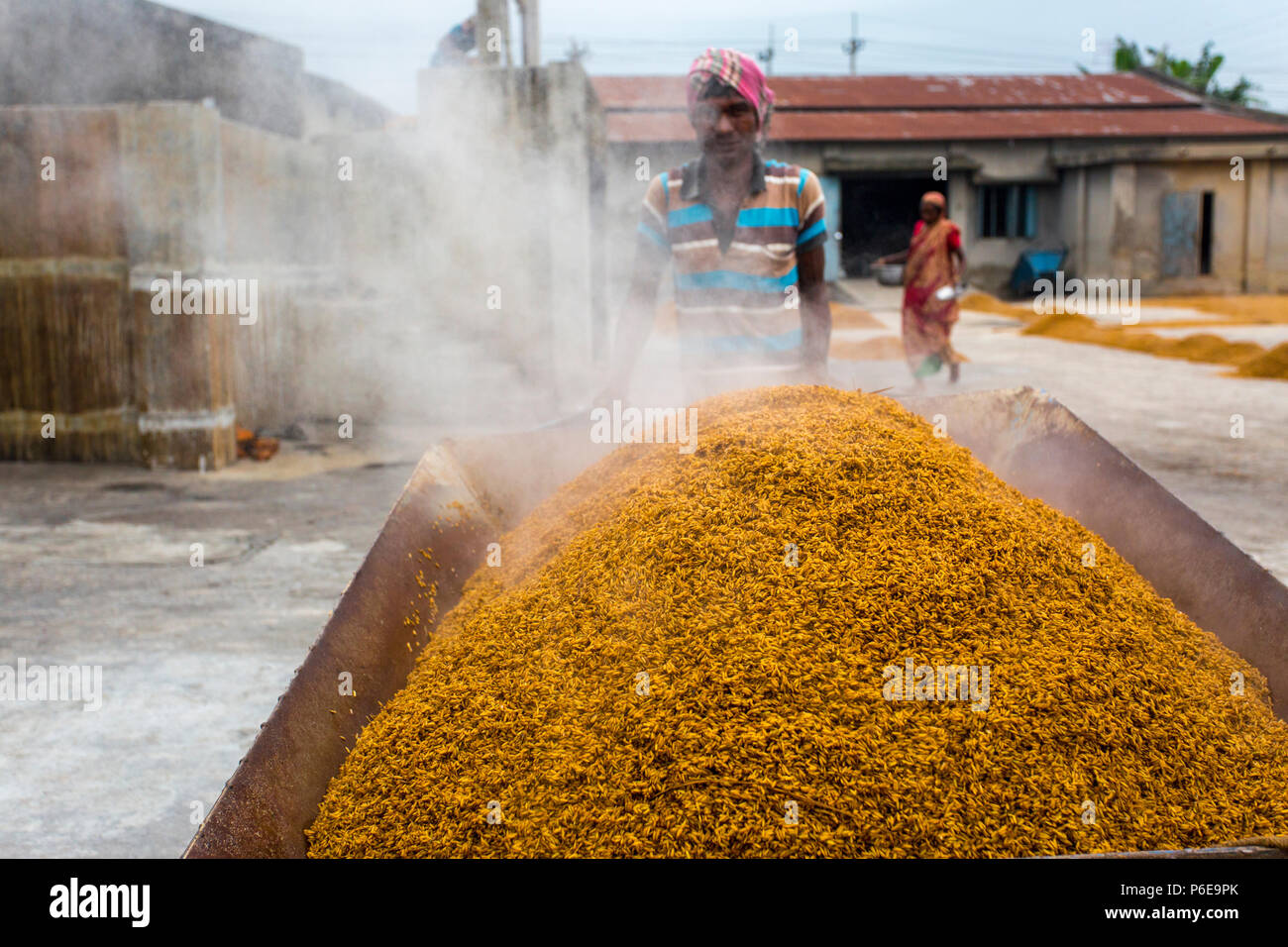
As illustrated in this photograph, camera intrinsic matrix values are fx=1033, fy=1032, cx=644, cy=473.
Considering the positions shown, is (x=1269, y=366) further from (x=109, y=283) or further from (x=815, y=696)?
(x=815, y=696)

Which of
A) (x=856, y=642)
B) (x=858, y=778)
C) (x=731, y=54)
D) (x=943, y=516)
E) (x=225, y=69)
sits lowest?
(x=858, y=778)

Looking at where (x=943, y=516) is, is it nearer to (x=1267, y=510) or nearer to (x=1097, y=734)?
(x=1097, y=734)

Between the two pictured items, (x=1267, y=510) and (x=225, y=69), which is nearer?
(x=1267, y=510)

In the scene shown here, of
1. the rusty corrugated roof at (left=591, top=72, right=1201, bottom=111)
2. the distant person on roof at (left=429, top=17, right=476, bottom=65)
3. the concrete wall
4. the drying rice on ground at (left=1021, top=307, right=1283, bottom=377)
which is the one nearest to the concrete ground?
the drying rice on ground at (left=1021, top=307, right=1283, bottom=377)

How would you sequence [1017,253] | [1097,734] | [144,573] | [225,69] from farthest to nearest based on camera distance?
[1017,253] < [225,69] < [144,573] < [1097,734]

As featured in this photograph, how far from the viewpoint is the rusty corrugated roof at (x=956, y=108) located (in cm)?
2103

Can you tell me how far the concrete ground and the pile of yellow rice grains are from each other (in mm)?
977

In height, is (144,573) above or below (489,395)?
below

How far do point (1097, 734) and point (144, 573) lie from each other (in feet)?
12.2

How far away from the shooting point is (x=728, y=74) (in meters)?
2.65

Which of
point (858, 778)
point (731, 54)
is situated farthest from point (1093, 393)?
point (858, 778)

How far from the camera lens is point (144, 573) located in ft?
13.6

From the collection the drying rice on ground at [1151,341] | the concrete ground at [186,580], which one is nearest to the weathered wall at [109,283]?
the concrete ground at [186,580]
